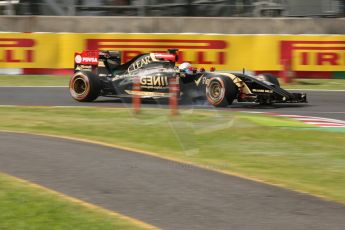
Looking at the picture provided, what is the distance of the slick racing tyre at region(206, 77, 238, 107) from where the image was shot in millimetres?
14711

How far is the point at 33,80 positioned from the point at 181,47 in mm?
4968

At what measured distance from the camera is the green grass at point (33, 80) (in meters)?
21.0

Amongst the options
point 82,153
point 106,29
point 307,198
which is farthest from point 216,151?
point 106,29

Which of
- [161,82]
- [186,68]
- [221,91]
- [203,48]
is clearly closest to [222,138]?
[221,91]

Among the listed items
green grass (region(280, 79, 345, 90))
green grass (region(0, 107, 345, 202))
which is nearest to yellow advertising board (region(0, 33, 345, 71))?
green grass (region(280, 79, 345, 90))

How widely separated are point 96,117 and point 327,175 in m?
6.39

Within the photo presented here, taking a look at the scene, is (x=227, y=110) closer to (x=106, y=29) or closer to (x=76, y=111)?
(x=76, y=111)

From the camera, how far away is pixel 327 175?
25.9 ft

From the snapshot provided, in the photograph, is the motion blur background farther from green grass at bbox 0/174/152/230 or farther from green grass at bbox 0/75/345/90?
green grass at bbox 0/174/152/230

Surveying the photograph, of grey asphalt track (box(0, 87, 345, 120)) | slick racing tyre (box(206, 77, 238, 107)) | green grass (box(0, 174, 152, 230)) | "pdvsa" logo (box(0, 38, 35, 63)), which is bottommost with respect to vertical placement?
green grass (box(0, 174, 152, 230))

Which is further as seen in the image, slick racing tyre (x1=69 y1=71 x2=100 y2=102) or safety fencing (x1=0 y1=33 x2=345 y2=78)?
safety fencing (x1=0 y1=33 x2=345 y2=78)

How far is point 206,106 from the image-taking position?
49.5 ft

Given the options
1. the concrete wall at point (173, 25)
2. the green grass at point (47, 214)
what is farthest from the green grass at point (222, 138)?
the concrete wall at point (173, 25)

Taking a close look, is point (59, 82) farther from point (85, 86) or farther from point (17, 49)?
point (85, 86)
